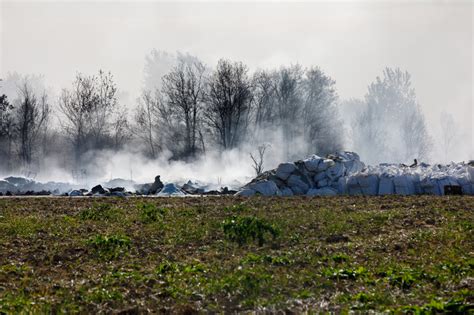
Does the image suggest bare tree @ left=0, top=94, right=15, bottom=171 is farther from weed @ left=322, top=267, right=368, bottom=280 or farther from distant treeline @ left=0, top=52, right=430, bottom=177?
weed @ left=322, top=267, right=368, bottom=280

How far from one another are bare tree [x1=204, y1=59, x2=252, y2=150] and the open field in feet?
154

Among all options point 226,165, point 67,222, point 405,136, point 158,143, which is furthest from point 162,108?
point 67,222

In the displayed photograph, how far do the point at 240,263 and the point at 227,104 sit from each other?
54.6 meters

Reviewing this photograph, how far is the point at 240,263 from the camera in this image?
9914 mm

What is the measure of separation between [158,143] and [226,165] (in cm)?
1189

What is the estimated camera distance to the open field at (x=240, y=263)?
308 inches

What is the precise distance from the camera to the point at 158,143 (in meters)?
69.4

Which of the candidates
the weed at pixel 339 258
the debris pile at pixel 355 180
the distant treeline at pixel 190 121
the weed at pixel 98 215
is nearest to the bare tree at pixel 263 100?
the distant treeline at pixel 190 121

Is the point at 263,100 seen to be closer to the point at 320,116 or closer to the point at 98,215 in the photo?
the point at 320,116

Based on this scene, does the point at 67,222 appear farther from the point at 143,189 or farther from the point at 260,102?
the point at 260,102

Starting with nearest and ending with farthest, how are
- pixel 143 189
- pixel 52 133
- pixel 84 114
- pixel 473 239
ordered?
pixel 473 239 → pixel 143 189 → pixel 84 114 → pixel 52 133

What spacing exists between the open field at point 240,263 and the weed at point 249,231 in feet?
0.09

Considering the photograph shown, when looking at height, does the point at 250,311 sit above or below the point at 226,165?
below

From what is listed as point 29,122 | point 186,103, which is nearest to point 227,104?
point 186,103
